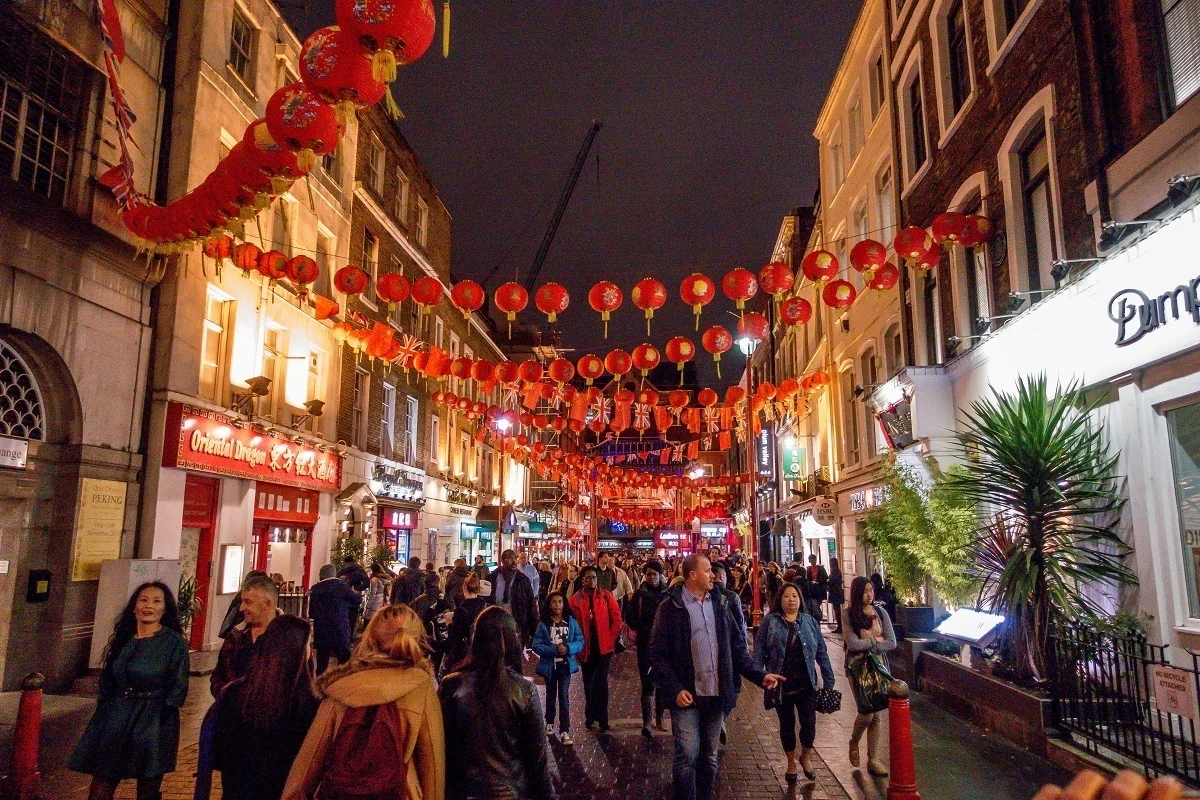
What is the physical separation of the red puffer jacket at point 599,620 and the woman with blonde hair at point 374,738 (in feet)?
19.6

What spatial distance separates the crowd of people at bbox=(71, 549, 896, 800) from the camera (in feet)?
11.7

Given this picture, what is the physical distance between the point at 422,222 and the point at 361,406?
30.1 feet

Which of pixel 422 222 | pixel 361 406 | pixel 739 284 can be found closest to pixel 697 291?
pixel 739 284

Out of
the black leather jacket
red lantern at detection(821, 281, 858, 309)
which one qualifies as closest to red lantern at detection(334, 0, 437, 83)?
the black leather jacket

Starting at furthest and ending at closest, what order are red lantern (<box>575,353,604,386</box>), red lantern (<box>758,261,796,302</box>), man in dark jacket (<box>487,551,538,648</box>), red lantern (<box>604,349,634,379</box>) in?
red lantern (<box>575,353,604,386</box>) < red lantern (<box>604,349,634,379</box>) < red lantern (<box>758,261,796,302</box>) < man in dark jacket (<box>487,551,538,648</box>)

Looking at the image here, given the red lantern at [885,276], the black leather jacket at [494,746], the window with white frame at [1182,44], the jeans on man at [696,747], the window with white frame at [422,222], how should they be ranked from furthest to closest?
1. the window with white frame at [422,222]
2. the red lantern at [885,276]
3. the window with white frame at [1182,44]
4. the jeans on man at [696,747]
5. the black leather jacket at [494,746]

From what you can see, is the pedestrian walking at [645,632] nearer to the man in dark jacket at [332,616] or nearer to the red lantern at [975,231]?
the man in dark jacket at [332,616]

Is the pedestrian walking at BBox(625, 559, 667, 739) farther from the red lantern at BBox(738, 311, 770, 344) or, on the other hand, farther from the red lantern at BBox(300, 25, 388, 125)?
the red lantern at BBox(738, 311, 770, 344)

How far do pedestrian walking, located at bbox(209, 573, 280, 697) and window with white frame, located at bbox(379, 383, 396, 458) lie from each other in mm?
20255

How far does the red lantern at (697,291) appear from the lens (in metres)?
13.1

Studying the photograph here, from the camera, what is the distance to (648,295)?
1347 centimetres

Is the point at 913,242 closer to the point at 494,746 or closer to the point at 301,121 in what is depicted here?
the point at 301,121

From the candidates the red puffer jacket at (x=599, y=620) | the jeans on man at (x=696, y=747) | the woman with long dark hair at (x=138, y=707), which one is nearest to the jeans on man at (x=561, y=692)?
the red puffer jacket at (x=599, y=620)

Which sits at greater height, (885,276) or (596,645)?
(885,276)
